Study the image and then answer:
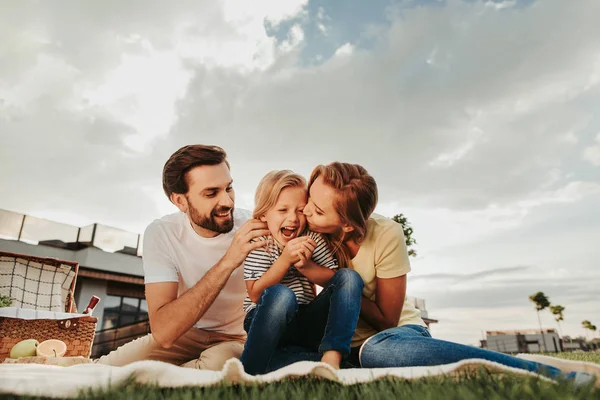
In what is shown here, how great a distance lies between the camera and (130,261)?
15945 millimetres

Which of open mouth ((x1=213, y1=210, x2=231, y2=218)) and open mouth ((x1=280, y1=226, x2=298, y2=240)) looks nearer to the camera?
open mouth ((x1=280, y1=226, x2=298, y2=240))

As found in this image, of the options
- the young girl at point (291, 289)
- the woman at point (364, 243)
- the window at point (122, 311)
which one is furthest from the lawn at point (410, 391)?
the window at point (122, 311)

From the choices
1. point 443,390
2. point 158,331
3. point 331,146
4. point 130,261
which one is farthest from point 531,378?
point 130,261

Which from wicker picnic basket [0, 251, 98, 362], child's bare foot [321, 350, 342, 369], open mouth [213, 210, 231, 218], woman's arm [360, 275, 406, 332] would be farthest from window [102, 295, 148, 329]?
child's bare foot [321, 350, 342, 369]

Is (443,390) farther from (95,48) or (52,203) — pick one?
(95,48)

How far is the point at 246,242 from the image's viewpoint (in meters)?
2.69

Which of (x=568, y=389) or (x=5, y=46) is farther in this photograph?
(x=5, y=46)

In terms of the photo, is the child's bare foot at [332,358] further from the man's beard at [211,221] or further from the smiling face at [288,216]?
the man's beard at [211,221]

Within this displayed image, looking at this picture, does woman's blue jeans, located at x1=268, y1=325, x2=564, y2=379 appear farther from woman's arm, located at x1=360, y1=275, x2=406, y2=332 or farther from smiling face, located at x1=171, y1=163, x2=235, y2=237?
smiling face, located at x1=171, y1=163, x2=235, y2=237

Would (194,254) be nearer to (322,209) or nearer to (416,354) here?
(322,209)

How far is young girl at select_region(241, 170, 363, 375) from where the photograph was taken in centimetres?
219

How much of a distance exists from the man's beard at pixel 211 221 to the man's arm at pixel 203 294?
0.63 meters

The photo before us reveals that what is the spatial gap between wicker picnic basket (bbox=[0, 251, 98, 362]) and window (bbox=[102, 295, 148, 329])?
33.2ft

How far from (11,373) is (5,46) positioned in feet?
10.0
